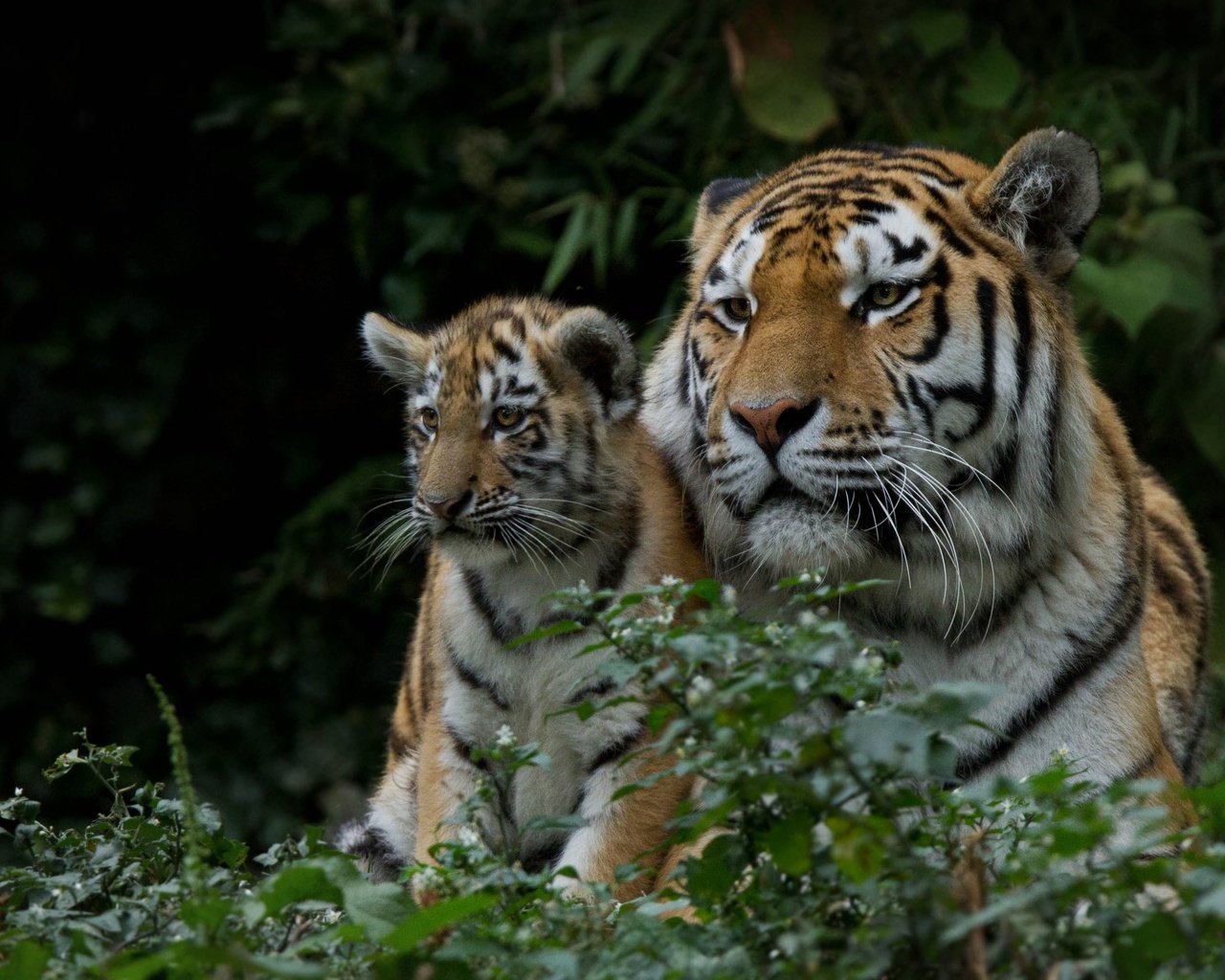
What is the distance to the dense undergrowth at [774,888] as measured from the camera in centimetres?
154

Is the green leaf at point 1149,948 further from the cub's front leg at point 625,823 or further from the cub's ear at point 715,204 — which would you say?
the cub's ear at point 715,204


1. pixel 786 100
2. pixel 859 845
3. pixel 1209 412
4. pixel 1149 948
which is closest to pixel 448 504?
pixel 859 845

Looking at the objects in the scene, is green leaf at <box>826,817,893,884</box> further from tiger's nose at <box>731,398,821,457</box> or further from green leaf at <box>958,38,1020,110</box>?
green leaf at <box>958,38,1020,110</box>

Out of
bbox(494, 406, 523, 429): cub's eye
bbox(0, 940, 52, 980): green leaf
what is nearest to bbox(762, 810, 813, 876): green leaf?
bbox(0, 940, 52, 980): green leaf

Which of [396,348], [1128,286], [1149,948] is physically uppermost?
[396,348]

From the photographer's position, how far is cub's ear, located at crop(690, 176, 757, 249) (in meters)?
3.19

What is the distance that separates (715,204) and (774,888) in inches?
71.8

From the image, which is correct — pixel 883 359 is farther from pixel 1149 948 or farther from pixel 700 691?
pixel 1149 948

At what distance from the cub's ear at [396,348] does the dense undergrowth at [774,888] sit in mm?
1463

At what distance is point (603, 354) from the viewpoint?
10.6 ft

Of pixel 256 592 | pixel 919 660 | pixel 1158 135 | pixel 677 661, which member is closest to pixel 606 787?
pixel 919 660

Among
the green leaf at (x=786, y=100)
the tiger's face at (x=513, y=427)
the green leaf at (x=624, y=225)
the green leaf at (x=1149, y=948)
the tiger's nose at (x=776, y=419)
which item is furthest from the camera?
the green leaf at (x=624, y=225)

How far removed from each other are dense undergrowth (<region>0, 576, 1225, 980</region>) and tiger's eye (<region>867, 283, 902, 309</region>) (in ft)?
2.82

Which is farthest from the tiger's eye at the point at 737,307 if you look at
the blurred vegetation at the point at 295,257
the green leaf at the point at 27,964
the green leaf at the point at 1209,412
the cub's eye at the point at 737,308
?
the green leaf at the point at 1209,412
